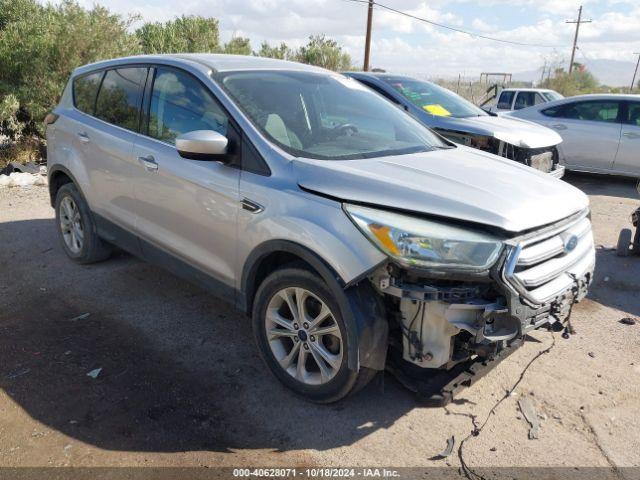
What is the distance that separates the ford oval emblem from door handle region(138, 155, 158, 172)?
2675mm

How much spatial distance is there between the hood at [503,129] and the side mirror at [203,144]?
462 centimetres

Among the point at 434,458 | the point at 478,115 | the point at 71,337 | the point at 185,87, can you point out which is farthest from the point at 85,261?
the point at 478,115

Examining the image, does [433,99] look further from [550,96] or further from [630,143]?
[550,96]

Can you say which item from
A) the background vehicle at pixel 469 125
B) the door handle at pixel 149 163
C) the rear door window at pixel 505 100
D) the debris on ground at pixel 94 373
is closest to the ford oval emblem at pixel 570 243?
the door handle at pixel 149 163

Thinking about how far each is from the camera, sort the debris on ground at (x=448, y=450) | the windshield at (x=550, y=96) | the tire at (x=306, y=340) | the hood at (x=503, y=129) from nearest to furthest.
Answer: the debris on ground at (x=448, y=450), the tire at (x=306, y=340), the hood at (x=503, y=129), the windshield at (x=550, y=96)

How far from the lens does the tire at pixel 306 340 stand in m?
2.92

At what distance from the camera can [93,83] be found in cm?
486

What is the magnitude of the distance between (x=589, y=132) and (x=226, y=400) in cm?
855

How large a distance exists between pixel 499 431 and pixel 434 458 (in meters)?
0.46

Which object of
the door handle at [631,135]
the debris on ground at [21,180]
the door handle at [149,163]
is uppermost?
the door handle at [631,135]

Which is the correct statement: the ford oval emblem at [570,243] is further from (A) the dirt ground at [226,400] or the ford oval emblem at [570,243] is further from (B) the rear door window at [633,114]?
(B) the rear door window at [633,114]

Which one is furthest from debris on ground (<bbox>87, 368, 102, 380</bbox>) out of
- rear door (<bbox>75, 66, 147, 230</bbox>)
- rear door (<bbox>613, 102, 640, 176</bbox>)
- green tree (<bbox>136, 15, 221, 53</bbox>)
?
green tree (<bbox>136, 15, 221, 53</bbox>)

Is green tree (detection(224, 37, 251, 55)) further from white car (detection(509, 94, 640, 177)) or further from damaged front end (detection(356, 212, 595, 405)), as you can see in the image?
damaged front end (detection(356, 212, 595, 405))

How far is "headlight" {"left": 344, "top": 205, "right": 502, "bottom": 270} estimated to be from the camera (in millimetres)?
2564
